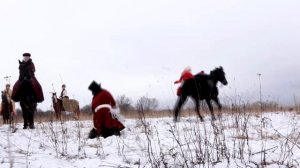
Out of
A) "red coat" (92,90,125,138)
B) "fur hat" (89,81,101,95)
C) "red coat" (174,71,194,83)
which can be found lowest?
"red coat" (92,90,125,138)

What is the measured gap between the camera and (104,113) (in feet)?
27.4

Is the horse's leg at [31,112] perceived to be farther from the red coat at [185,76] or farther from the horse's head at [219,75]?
the horse's head at [219,75]

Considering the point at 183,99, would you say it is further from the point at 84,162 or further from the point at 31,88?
the point at 84,162

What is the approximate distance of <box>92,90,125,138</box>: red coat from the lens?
818cm

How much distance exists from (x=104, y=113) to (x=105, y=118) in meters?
0.11

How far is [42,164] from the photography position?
4633 millimetres

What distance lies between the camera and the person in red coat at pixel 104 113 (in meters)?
8.18

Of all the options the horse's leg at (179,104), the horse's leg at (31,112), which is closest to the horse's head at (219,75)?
the horse's leg at (179,104)

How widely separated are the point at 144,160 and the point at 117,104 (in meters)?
4.00

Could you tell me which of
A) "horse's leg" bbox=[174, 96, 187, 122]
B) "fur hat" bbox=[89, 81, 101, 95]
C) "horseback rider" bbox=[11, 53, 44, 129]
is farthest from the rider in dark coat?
"horse's leg" bbox=[174, 96, 187, 122]

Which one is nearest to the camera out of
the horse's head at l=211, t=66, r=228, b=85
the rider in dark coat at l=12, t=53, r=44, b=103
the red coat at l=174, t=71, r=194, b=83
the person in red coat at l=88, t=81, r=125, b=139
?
the person in red coat at l=88, t=81, r=125, b=139

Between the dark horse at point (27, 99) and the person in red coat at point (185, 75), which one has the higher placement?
the person in red coat at point (185, 75)

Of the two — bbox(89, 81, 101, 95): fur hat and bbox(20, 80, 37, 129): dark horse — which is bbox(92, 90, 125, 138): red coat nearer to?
bbox(89, 81, 101, 95): fur hat

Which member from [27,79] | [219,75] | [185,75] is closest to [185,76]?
[185,75]
